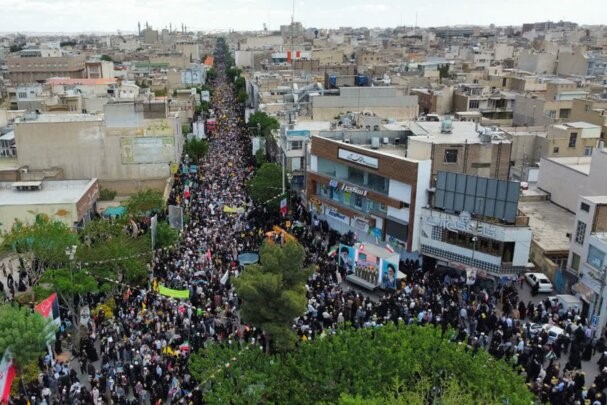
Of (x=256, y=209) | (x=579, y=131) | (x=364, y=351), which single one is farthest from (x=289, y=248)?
(x=579, y=131)

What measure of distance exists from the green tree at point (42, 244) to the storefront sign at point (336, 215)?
15.6 metres

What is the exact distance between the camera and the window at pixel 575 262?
2838 centimetres

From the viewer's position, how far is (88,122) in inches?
1799

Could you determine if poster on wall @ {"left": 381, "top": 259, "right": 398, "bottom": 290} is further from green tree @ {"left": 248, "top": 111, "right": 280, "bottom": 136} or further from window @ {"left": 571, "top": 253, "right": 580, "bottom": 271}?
green tree @ {"left": 248, "top": 111, "right": 280, "bottom": 136}

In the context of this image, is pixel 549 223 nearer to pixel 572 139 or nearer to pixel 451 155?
pixel 451 155

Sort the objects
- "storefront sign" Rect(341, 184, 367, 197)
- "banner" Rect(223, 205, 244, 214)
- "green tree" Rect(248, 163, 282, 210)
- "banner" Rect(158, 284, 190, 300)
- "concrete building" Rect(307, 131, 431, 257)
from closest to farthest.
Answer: "banner" Rect(158, 284, 190, 300) → "concrete building" Rect(307, 131, 431, 257) → "storefront sign" Rect(341, 184, 367, 197) → "banner" Rect(223, 205, 244, 214) → "green tree" Rect(248, 163, 282, 210)

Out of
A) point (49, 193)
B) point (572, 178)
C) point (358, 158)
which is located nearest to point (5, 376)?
point (358, 158)

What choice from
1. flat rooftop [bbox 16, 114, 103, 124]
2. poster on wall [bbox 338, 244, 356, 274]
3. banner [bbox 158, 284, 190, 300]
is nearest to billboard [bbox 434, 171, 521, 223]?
poster on wall [bbox 338, 244, 356, 274]

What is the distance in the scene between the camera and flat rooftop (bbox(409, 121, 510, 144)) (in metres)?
33.3

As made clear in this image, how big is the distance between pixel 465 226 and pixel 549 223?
8244 millimetres

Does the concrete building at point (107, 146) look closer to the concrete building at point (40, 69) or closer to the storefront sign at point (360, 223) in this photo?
the storefront sign at point (360, 223)

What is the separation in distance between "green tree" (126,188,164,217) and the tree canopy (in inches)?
834

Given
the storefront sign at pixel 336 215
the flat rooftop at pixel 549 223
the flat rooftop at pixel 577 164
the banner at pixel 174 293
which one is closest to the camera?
the banner at pixel 174 293

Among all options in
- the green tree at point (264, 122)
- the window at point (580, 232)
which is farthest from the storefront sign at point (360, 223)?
the green tree at point (264, 122)
